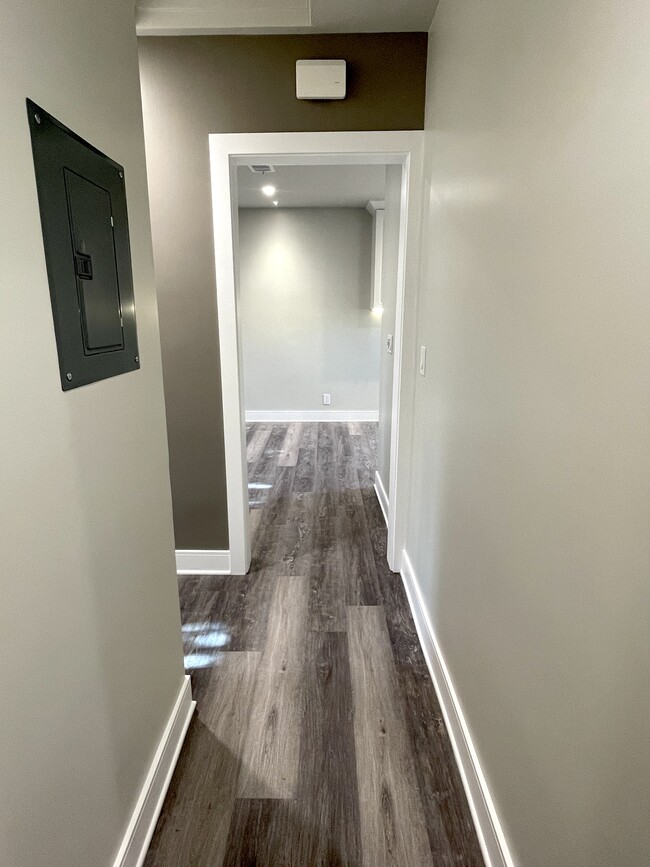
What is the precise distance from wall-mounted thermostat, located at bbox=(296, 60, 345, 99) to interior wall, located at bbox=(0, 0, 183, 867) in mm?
966

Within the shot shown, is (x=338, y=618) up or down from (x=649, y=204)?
down

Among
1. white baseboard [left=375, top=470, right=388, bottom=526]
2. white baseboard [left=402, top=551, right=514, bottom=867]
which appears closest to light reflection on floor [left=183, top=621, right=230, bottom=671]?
white baseboard [left=402, top=551, right=514, bottom=867]

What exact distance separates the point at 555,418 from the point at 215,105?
2.03 m

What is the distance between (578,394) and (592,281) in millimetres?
190

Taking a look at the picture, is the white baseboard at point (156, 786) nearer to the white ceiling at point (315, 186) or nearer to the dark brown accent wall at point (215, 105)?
the dark brown accent wall at point (215, 105)

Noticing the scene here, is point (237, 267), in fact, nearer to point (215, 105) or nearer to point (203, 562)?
point (215, 105)

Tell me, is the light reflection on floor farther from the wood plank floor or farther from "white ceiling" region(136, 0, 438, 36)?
"white ceiling" region(136, 0, 438, 36)

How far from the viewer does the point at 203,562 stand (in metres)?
2.64

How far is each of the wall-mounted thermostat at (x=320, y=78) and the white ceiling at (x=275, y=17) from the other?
13cm

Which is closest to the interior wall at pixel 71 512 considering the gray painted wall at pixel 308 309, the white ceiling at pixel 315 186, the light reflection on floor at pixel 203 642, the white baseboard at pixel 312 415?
the light reflection on floor at pixel 203 642

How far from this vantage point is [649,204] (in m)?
0.66

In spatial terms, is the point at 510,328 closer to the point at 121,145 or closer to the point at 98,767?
the point at 121,145

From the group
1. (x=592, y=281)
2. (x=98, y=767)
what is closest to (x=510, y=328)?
(x=592, y=281)

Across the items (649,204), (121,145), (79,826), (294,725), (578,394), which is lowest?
(294,725)
